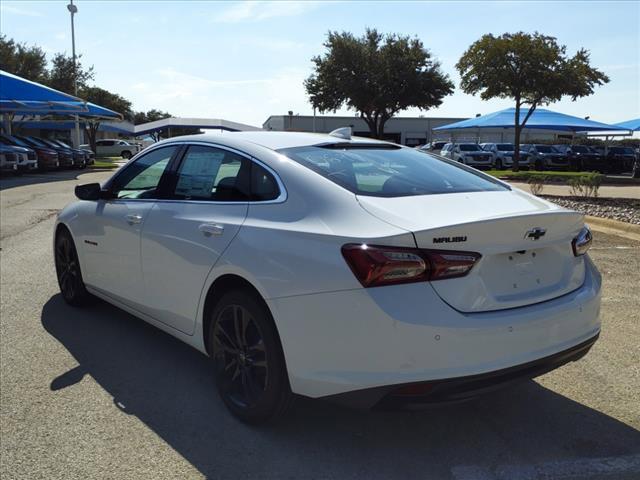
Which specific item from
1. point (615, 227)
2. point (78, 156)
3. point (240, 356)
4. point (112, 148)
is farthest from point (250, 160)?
point (112, 148)

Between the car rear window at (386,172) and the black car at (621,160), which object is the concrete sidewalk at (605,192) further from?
the black car at (621,160)

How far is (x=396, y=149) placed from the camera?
4.23 m

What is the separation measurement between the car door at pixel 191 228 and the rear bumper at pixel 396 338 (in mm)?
730

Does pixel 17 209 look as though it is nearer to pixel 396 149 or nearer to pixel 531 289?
pixel 396 149

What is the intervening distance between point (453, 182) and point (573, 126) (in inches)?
1209

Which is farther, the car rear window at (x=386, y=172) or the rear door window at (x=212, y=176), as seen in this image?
the rear door window at (x=212, y=176)

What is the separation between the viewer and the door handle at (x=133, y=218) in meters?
4.24

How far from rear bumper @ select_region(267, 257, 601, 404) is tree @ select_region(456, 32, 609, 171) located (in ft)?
86.1

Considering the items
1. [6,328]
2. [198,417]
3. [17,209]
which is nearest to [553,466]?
[198,417]

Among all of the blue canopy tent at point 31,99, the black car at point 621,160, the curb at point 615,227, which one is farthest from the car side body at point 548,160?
the blue canopy tent at point 31,99

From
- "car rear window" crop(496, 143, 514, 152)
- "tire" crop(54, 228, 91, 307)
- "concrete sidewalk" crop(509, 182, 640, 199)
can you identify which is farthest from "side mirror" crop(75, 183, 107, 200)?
"car rear window" crop(496, 143, 514, 152)

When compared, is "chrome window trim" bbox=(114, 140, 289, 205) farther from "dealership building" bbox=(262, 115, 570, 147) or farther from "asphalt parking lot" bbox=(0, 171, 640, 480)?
"dealership building" bbox=(262, 115, 570, 147)

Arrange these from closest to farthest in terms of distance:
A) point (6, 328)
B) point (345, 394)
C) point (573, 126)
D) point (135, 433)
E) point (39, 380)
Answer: point (345, 394) < point (135, 433) < point (39, 380) < point (6, 328) < point (573, 126)

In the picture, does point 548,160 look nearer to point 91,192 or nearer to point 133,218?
point 91,192
